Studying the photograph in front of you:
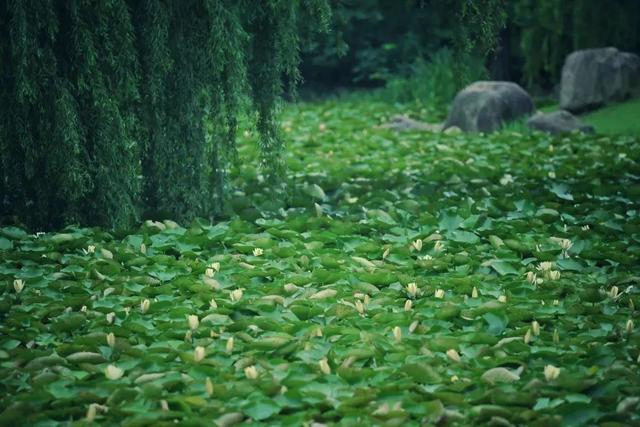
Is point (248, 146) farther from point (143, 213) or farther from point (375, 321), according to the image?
point (375, 321)

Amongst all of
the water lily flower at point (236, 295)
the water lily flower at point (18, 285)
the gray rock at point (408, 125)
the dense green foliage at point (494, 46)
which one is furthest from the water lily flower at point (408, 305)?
the gray rock at point (408, 125)

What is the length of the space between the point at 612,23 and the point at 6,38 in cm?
879

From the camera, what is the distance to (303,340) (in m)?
3.39

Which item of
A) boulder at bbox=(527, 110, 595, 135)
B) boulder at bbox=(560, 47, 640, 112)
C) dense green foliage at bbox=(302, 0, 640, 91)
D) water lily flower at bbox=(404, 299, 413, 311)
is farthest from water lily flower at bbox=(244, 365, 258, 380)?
boulder at bbox=(560, 47, 640, 112)

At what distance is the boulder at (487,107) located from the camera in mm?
10000

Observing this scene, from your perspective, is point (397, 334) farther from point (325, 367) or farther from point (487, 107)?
point (487, 107)

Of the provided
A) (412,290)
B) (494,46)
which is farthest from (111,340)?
(494,46)

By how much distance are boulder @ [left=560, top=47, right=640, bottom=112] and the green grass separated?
145 millimetres

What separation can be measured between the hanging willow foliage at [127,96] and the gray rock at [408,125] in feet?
15.4

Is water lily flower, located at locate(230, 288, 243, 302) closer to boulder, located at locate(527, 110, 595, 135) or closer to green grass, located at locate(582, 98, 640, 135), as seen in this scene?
boulder, located at locate(527, 110, 595, 135)

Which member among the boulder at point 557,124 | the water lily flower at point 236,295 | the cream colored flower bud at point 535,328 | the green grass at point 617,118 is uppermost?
the water lily flower at point 236,295

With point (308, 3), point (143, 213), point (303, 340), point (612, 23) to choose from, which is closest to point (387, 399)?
point (303, 340)

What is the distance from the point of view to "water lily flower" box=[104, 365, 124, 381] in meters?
3.09

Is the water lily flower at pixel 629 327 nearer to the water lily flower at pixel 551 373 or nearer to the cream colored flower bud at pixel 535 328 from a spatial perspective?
the cream colored flower bud at pixel 535 328
